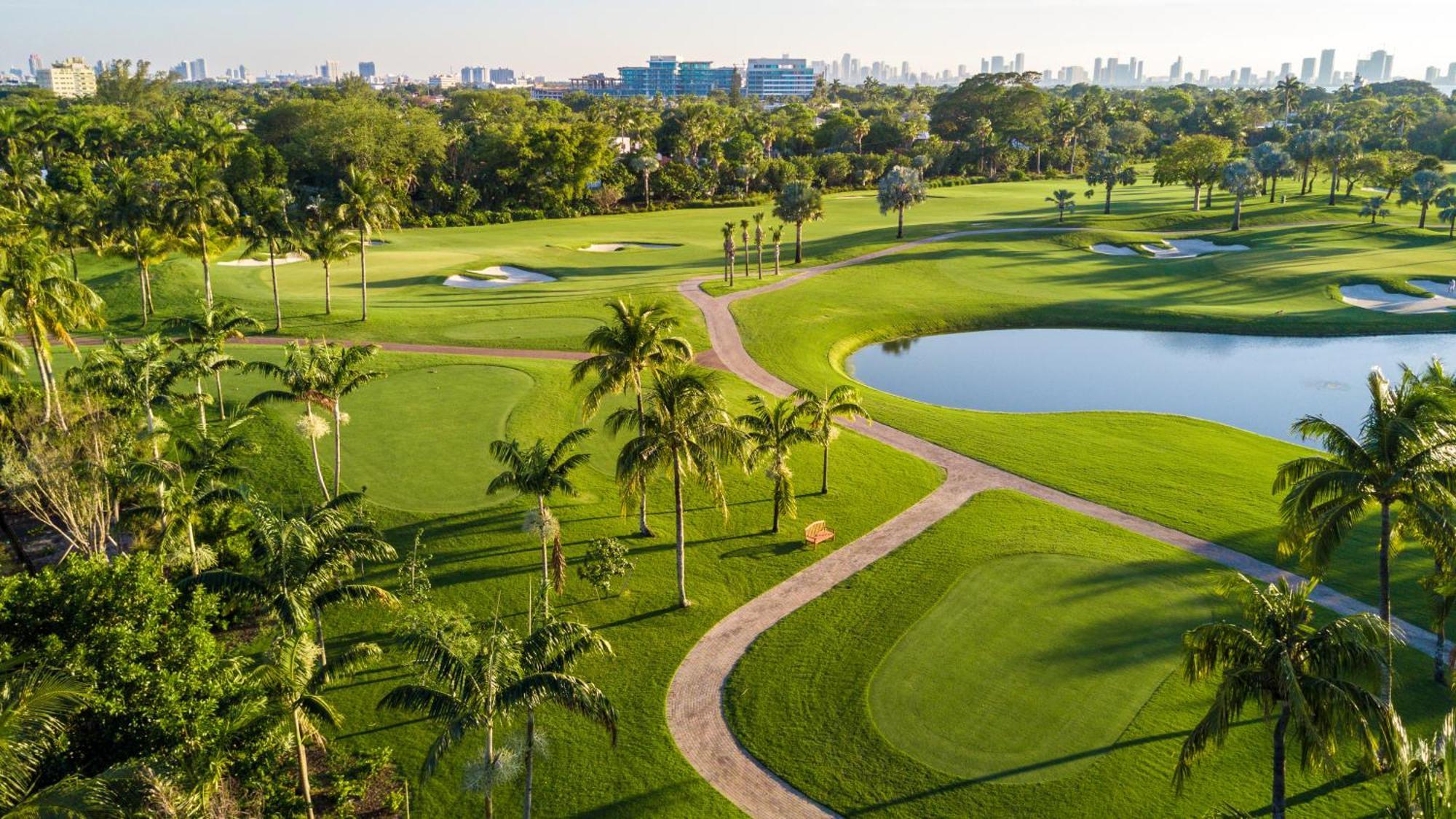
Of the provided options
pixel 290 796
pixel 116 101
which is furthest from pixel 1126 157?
pixel 116 101

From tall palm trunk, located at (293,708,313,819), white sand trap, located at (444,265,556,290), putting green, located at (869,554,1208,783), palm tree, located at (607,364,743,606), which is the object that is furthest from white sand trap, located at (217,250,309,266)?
putting green, located at (869,554,1208,783)

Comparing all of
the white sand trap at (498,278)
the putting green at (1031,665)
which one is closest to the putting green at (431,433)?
the putting green at (1031,665)

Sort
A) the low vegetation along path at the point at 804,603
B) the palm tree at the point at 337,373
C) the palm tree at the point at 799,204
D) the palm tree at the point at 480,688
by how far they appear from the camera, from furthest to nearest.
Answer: the palm tree at the point at 799,204 → the palm tree at the point at 337,373 → the low vegetation along path at the point at 804,603 → the palm tree at the point at 480,688

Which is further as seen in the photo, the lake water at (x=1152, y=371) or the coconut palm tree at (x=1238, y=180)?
the coconut palm tree at (x=1238, y=180)

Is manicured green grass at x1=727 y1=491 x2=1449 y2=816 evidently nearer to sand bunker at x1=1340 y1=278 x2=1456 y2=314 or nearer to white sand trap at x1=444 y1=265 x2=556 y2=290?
sand bunker at x1=1340 y1=278 x2=1456 y2=314

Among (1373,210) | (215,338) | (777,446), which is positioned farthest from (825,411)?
(1373,210)

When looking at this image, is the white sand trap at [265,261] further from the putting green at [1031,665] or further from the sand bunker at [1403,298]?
the sand bunker at [1403,298]

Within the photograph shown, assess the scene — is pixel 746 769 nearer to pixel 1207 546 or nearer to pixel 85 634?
pixel 85 634
